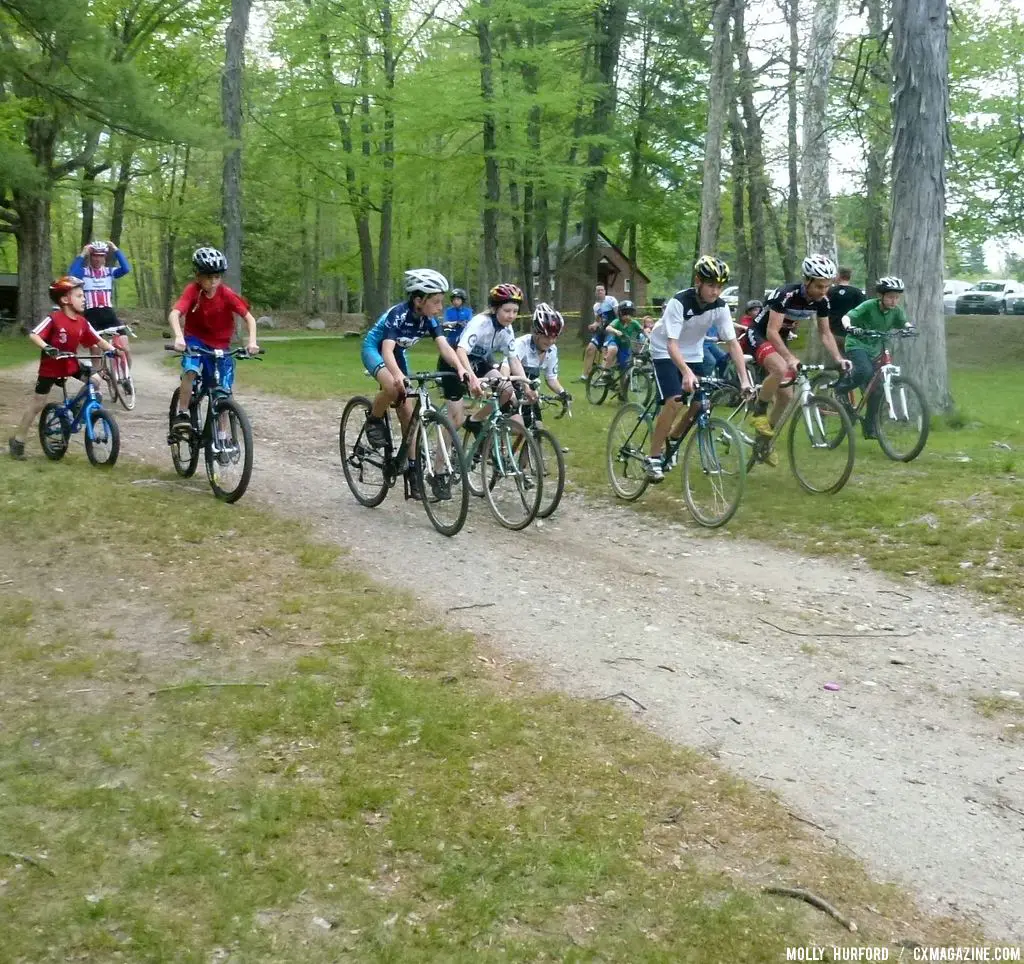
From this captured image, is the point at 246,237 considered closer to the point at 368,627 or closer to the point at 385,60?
the point at 385,60

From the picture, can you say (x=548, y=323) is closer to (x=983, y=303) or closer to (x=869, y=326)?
(x=869, y=326)

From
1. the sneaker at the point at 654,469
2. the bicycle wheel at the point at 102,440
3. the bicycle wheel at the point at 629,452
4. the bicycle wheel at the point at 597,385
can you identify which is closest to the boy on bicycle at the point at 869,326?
the bicycle wheel at the point at 629,452

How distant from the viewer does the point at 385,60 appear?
109 feet

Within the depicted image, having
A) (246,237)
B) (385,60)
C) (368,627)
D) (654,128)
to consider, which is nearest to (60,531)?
(368,627)

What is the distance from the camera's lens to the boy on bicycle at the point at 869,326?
450 inches

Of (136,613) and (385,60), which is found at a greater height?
(385,60)

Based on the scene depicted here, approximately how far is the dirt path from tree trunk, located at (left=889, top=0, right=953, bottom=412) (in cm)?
581

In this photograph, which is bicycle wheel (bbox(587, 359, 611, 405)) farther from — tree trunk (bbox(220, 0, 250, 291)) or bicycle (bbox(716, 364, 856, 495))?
tree trunk (bbox(220, 0, 250, 291))

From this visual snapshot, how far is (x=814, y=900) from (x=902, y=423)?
8.79 meters

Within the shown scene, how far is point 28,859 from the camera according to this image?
3.48 metres

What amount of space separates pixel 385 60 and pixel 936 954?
34.0m

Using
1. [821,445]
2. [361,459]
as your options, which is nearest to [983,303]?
[821,445]

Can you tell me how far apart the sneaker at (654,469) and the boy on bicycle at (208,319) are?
3678 millimetres

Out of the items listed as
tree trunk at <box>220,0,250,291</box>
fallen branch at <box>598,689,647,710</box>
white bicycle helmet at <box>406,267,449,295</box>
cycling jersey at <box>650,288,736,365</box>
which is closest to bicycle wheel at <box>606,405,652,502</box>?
cycling jersey at <box>650,288,736,365</box>
